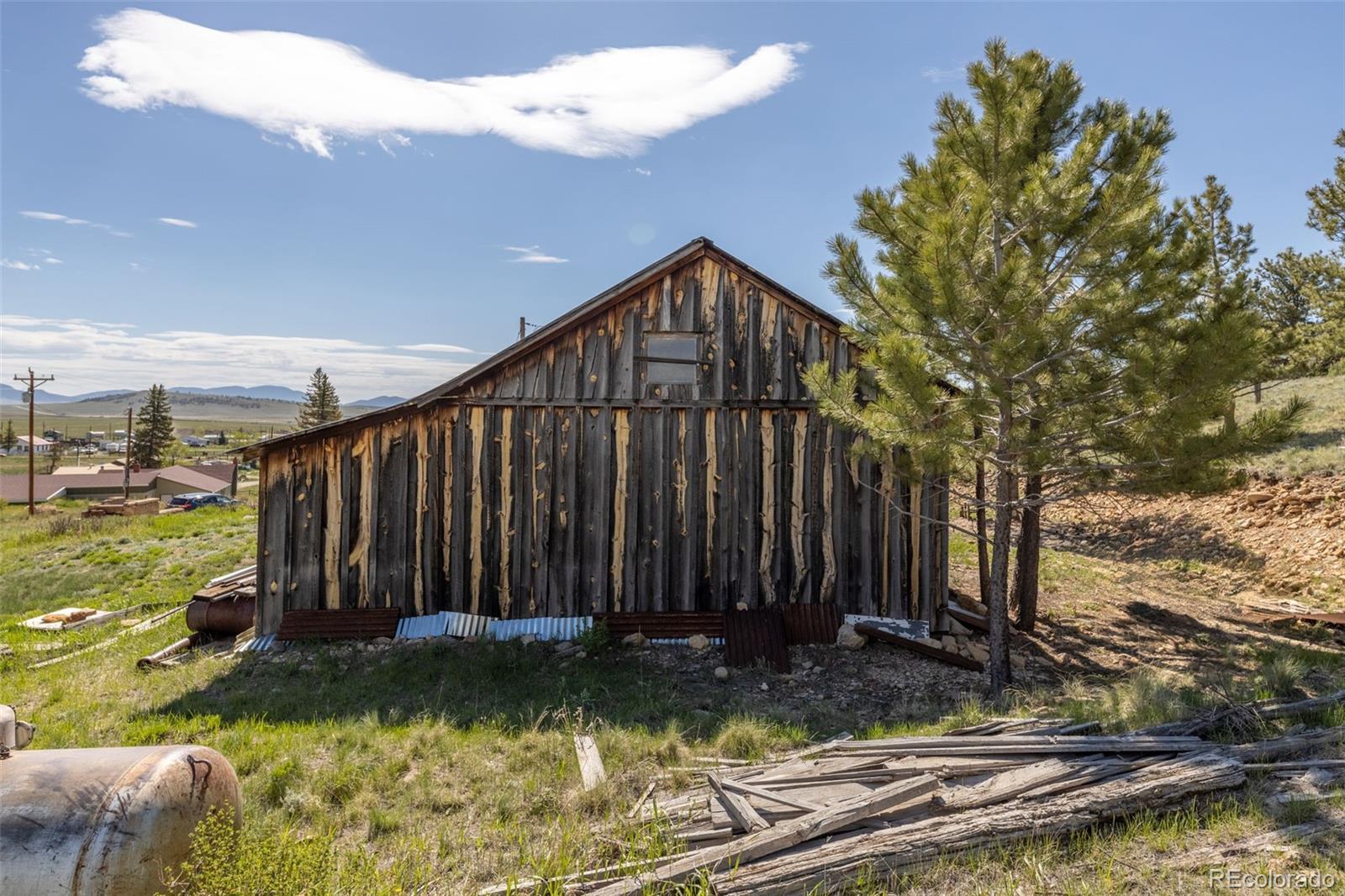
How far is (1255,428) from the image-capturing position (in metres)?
8.21

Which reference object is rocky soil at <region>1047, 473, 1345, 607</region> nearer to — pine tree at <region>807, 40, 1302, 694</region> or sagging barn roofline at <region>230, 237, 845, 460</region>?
pine tree at <region>807, 40, 1302, 694</region>

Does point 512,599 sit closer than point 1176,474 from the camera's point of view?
No

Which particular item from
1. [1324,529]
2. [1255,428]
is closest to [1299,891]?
[1255,428]

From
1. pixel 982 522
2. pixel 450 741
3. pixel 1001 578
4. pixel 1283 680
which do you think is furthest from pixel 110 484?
pixel 1283 680

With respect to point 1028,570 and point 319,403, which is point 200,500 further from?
point 1028,570

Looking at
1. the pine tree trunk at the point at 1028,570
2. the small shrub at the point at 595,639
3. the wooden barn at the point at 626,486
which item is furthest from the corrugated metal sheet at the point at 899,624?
the small shrub at the point at 595,639

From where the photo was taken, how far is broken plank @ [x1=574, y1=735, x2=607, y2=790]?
19.0ft

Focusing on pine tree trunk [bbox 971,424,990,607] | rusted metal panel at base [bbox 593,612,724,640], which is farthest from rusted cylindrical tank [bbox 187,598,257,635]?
pine tree trunk [bbox 971,424,990,607]

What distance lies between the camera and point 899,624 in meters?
10.9

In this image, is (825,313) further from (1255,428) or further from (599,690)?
(599,690)

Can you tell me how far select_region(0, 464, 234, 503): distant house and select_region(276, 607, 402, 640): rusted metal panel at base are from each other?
52399mm

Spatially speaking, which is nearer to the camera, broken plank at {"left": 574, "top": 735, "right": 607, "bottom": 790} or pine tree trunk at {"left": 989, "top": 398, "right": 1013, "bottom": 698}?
broken plank at {"left": 574, "top": 735, "right": 607, "bottom": 790}

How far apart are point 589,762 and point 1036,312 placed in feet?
23.9

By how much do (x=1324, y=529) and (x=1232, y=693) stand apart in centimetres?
1150
